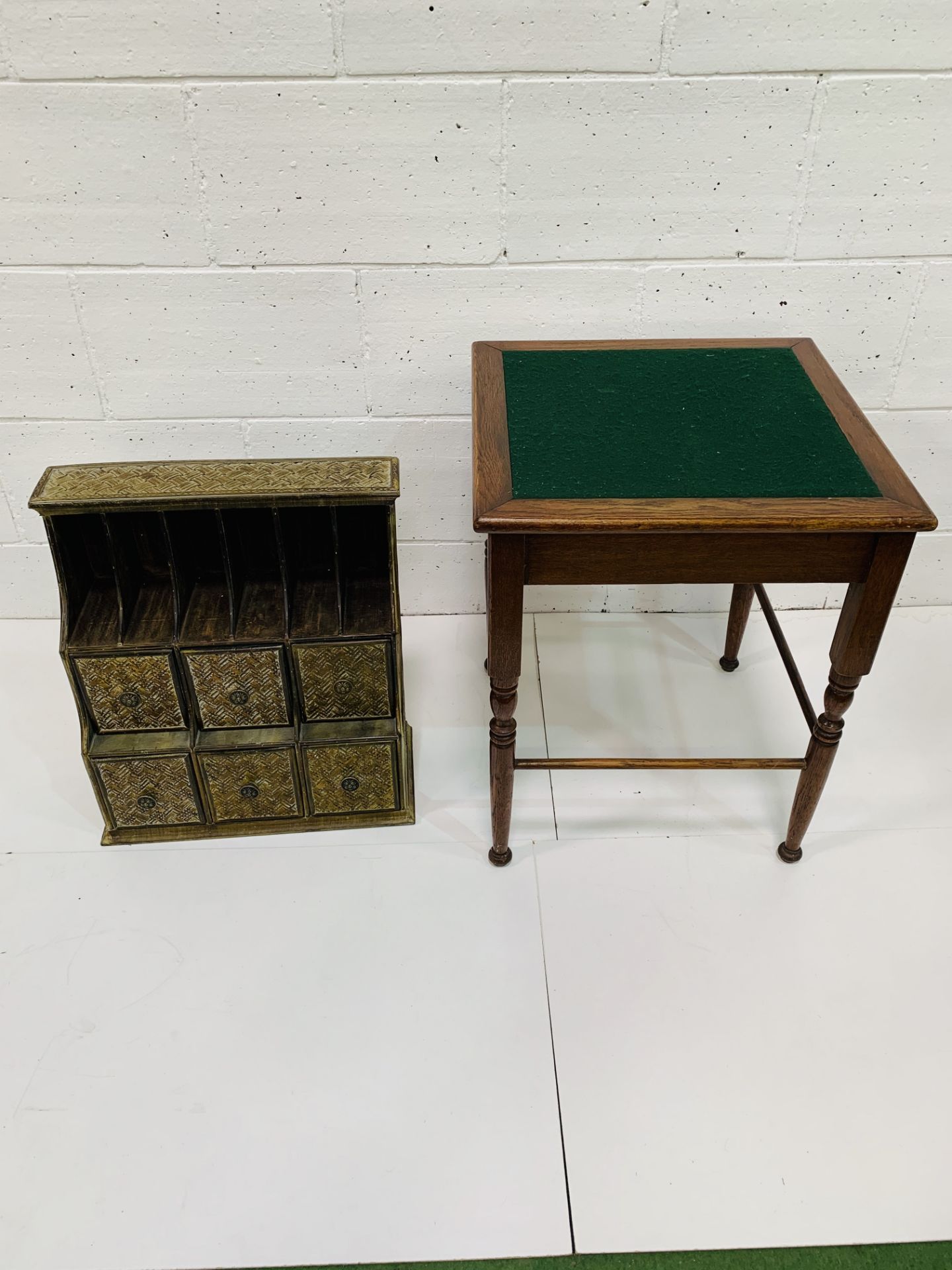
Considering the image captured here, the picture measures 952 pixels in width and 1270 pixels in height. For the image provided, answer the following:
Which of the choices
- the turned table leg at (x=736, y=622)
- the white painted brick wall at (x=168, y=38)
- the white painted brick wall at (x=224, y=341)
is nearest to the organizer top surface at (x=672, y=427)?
the white painted brick wall at (x=224, y=341)

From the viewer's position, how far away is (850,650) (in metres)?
1.70

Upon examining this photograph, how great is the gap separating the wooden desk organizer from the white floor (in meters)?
0.11

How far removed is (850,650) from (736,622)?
0.72 meters

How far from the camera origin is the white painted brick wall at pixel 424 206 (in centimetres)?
186

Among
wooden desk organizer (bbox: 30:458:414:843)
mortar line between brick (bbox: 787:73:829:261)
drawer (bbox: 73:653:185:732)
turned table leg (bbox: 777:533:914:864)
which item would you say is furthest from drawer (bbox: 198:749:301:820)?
mortar line between brick (bbox: 787:73:829:261)

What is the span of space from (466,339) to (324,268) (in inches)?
13.5

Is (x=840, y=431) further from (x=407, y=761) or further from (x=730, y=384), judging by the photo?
(x=407, y=761)

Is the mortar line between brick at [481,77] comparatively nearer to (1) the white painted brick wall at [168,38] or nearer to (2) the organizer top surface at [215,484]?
(1) the white painted brick wall at [168,38]

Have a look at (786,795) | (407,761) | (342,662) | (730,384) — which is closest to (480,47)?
(730,384)

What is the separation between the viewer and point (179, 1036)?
1730 millimetres

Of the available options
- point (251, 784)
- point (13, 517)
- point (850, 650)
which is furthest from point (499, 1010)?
point (13, 517)

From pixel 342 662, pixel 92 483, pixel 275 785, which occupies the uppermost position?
pixel 92 483

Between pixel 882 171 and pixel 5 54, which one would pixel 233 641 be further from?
pixel 882 171

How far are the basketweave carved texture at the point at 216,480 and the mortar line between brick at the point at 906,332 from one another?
4.08 ft
